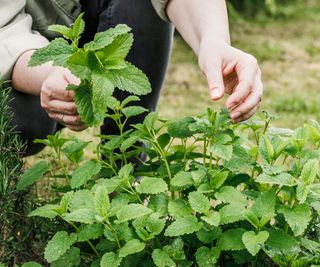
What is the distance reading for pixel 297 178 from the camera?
1.58 metres

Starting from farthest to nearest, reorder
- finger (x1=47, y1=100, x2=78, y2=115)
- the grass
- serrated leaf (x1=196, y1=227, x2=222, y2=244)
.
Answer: the grass → finger (x1=47, y1=100, x2=78, y2=115) → serrated leaf (x1=196, y1=227, x2=222, y2=244)

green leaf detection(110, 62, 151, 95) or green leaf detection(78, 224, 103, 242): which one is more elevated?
green leaf detection(110, 62, 151, 95)

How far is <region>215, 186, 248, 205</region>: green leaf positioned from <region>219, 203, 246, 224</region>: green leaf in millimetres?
16

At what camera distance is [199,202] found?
1.47m

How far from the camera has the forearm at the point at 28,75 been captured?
72.0 inches

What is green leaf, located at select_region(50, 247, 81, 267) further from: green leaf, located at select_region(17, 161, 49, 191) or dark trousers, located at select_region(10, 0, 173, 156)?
dark trousers, located at select_region(10, 0, 173, 156)

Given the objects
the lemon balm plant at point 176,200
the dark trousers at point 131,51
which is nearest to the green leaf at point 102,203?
the lemon balm plant at point 176,200

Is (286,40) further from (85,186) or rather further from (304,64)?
(85,186)

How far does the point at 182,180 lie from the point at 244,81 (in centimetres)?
25

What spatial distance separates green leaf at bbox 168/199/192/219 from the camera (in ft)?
4.92

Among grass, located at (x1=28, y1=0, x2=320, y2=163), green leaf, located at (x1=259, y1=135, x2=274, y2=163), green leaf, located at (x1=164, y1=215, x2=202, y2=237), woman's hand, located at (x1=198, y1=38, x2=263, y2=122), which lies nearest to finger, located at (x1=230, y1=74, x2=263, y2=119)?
woman's hand, located at (x1=198, y1=38, x2=263, y2=122)

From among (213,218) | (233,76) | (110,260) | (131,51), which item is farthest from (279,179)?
(131,51)

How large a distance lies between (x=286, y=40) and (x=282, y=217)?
3677 millimetres

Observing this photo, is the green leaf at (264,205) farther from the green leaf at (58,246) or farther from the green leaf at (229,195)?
the green leaf at (58,246)
